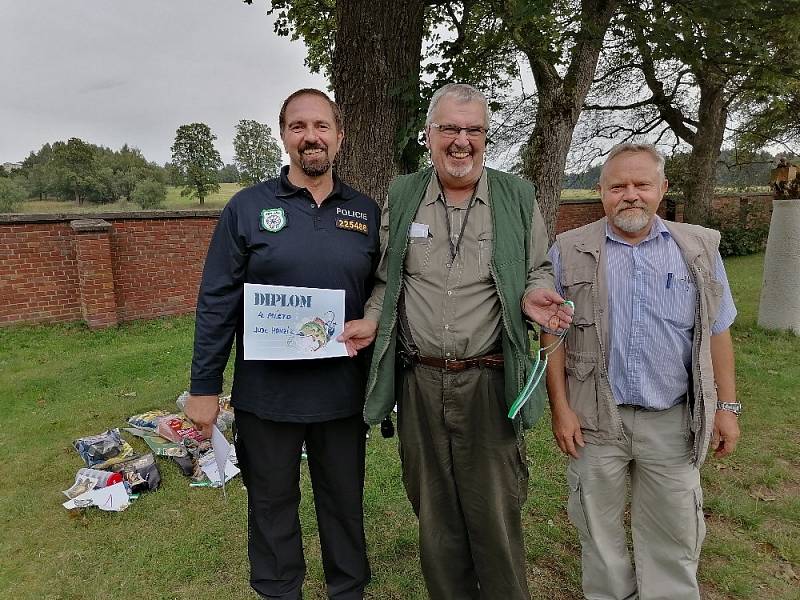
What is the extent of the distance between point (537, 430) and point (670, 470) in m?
2.69

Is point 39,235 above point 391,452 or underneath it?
above

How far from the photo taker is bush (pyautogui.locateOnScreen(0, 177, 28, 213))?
48.3 feet

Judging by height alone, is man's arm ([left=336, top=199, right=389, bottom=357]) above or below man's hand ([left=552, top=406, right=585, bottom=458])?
above

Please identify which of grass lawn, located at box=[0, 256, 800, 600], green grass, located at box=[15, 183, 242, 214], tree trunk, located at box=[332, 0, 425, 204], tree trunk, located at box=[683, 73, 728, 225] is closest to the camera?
grass lawn, located at box=[0, 256, 800, 600]

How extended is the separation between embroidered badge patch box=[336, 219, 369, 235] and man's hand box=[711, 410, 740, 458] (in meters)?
1.79

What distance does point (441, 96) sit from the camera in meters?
2.20

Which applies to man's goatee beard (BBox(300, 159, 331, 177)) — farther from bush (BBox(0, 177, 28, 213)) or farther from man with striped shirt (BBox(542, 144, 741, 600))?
bush (BBox(0, 177, 28, 213))

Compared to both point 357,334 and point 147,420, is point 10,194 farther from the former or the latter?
point 357,334

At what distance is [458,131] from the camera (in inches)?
84.1

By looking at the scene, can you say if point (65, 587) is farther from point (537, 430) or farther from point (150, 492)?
point (537, 430)

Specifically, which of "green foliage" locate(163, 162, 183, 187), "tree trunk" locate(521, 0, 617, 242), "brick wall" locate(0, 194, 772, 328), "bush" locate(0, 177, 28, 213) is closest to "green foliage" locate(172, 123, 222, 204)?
"green foliage" locate(163, 162, 183, 187)

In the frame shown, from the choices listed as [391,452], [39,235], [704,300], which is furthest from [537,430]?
[39,235]

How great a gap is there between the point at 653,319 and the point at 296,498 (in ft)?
6.00

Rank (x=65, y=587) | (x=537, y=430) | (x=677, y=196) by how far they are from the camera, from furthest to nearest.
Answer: (x=677, y=196) < (x=537, y=430) < (x=65, y=587)
